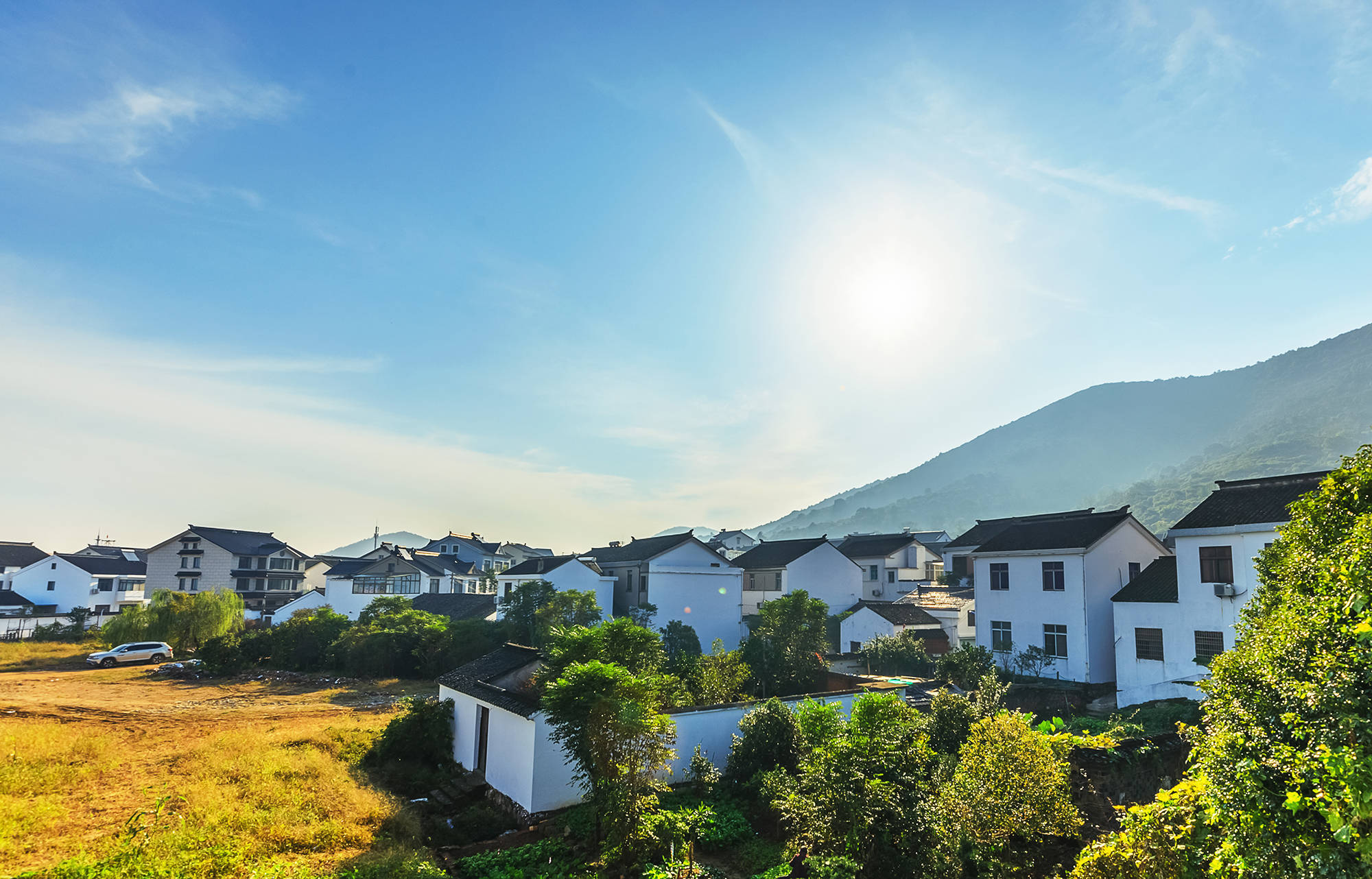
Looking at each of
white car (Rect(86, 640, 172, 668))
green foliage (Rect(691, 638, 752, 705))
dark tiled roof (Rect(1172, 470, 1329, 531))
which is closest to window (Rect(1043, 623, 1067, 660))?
dark tiled roof (Rect(1172, 470, 1329, 531))

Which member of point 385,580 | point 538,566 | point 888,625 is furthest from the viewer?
point 385,580

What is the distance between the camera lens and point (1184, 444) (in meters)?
162

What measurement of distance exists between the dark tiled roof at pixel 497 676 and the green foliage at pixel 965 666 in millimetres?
14552

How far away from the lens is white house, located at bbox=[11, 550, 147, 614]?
54.7 meters

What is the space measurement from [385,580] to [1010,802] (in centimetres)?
5210

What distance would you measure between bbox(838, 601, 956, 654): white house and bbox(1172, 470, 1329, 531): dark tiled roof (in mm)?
15024

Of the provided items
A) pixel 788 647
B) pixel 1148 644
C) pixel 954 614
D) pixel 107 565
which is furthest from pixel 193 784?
pixel 107 565

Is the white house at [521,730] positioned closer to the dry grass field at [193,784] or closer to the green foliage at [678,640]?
the dry grass field at [193,784]

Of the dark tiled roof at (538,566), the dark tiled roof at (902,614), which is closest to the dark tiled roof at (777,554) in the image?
the dark tiled roof at (902,614)

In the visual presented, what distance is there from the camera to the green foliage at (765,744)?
15.2m

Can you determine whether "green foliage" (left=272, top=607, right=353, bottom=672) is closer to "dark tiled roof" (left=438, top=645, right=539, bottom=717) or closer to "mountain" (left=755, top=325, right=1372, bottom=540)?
"dark tiled roof" (left=438, top=645, right=539, bottom=717)

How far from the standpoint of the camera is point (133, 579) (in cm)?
5909

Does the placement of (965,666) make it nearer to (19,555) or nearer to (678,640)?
(678,640)

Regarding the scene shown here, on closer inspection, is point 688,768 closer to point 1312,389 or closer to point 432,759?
point 432,759
